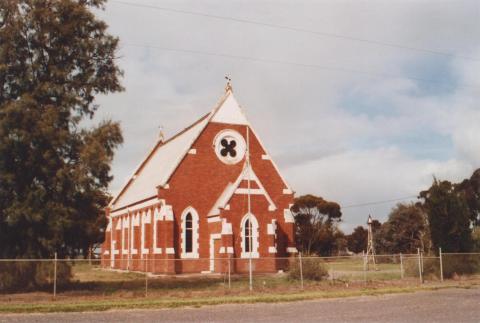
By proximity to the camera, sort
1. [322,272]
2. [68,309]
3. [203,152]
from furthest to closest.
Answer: [203,152], [322,272], [68,309]

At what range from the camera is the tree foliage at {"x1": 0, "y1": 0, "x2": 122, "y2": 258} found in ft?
79.7

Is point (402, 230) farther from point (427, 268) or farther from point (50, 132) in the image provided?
point (50, 132)

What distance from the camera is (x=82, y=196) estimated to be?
25.9 meters

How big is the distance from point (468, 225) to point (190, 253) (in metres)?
19.2

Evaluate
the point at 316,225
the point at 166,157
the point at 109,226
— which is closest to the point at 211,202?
the point at 166,157

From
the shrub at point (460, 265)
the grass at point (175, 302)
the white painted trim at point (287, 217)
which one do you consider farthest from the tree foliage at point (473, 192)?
the grass at point (175, 302)

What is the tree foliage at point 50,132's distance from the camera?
24.3m

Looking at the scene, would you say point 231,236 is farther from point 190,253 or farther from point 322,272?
point 322,272

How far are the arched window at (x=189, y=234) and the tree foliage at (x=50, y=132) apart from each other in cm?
1209

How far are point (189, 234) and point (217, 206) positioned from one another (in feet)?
10.1

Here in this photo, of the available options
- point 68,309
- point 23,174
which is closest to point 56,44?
point 23,174

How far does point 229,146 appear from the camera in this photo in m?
42.0

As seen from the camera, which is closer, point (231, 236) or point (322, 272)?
point (322, 272)

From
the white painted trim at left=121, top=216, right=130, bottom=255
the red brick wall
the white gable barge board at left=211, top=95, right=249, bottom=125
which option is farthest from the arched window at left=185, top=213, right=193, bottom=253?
the white painted trim at left=121, top=216, right=130, bottom=255
